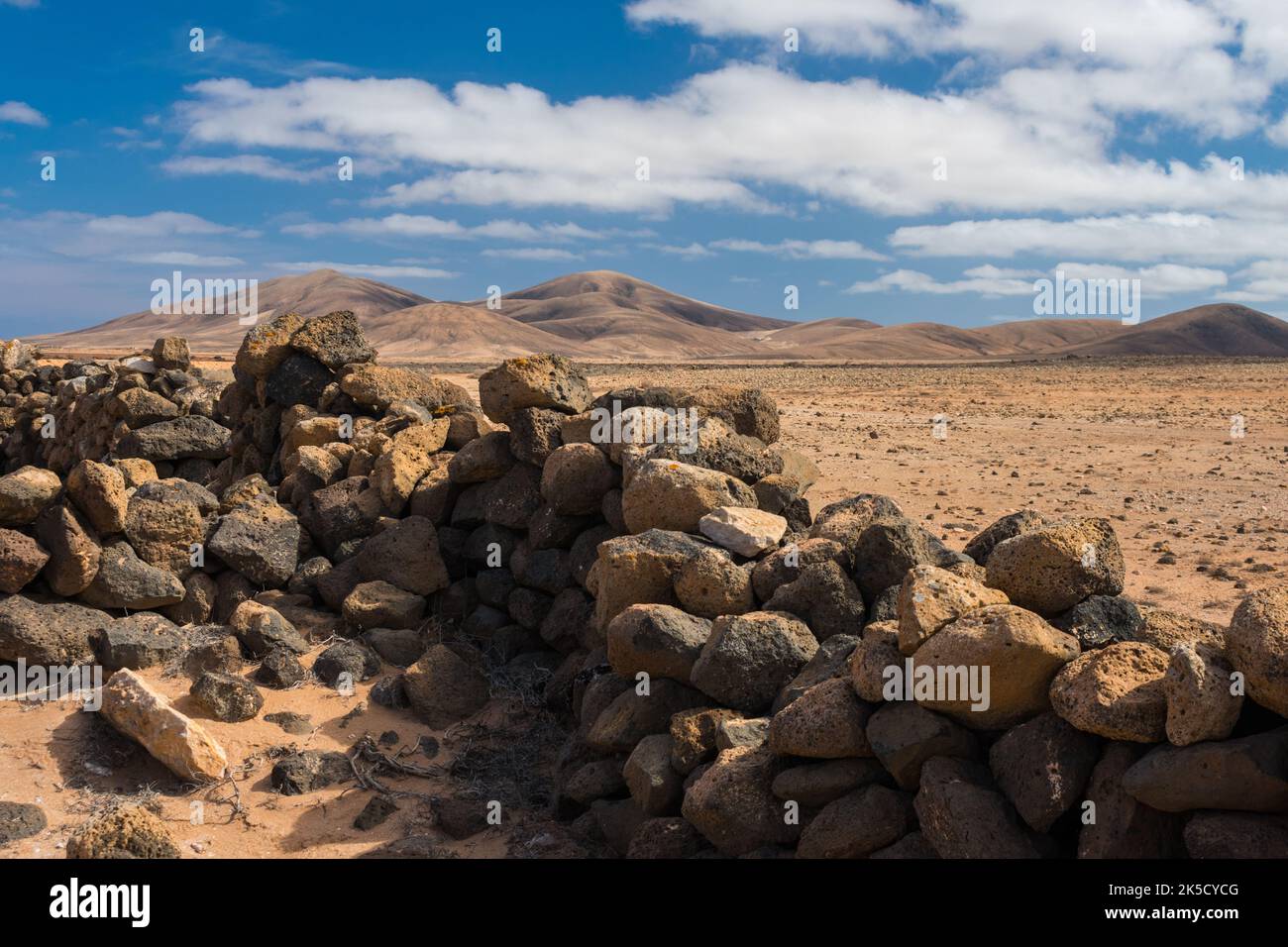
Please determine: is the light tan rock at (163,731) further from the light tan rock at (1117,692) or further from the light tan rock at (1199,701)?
the light tan rock at (1199,701)

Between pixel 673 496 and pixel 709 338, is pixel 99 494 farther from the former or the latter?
pixel 709 338

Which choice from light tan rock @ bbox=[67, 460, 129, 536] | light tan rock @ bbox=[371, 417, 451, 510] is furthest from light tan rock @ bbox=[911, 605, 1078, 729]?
light tan rock @ bbox=[67, 460, 129, 536]

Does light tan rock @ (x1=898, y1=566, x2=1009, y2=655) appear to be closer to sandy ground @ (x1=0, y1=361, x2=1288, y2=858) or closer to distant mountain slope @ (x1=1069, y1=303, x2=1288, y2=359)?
sandy ground @ (x1=0, y1=361, x2=1288, y2=858)

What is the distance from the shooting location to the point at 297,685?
773 cm

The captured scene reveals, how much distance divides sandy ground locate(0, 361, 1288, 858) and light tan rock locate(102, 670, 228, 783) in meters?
0.13

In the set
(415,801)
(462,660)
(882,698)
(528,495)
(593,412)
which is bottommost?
(415,801)

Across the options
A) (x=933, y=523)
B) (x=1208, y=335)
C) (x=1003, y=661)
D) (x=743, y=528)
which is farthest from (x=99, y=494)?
(x=1208, y=335)

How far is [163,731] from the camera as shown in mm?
6512

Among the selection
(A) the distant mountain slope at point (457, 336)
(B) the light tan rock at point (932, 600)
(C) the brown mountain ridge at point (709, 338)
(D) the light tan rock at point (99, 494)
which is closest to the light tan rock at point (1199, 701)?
(B) the light tan rock at point (932, 600)

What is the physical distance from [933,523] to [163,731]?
805 centimetres

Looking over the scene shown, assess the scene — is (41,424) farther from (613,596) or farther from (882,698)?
(882,698)

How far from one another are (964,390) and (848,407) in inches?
343
